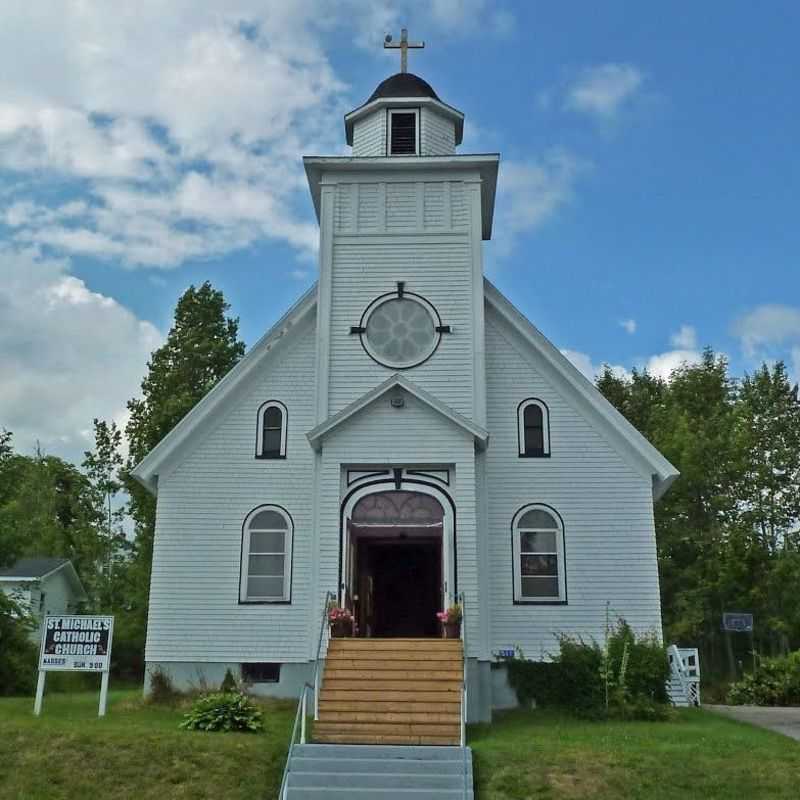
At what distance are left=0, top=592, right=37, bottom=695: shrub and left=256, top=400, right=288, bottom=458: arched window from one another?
25.8 feet

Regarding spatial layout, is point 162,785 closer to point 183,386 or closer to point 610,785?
point 610,785

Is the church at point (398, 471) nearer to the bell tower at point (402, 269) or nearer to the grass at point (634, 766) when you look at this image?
the bell tower at point (402, 269)

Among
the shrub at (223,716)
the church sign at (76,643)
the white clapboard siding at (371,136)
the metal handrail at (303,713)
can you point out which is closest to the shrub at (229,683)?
the metal handrail at (303,713)

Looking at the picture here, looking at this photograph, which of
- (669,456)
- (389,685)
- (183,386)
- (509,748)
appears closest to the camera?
(509,748)

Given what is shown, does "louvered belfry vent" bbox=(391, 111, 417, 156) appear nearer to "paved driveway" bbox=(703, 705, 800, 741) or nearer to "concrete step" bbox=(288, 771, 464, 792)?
"concrete step" bbox=(288, 771, 464, 792)

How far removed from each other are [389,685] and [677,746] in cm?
444

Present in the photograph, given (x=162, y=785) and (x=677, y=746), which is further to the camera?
(x=677, y=746)

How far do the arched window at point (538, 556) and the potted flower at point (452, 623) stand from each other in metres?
2.81

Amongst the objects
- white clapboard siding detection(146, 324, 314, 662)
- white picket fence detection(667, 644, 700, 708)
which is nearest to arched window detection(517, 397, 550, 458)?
white clapboard siding detection(146, 324, 314, 662)

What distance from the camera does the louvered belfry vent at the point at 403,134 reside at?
21359mm

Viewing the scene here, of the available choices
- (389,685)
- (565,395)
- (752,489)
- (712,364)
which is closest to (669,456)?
(752,489)

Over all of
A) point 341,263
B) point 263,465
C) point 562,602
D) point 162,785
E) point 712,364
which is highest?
point 712,364

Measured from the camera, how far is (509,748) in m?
13.3

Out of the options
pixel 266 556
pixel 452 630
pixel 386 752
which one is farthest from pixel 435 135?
pixel 386 752
